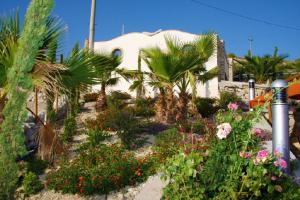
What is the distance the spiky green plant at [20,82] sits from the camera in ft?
14.0

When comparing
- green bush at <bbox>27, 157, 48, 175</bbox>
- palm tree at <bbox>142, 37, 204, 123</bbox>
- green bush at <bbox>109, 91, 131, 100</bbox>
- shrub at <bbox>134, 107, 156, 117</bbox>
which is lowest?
green bush at <bbox>27, 157, 48, 175</bbox>

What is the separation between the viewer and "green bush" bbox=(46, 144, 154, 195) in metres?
7.04

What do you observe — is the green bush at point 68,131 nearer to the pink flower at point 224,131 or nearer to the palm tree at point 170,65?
the palm tree at point 170,65

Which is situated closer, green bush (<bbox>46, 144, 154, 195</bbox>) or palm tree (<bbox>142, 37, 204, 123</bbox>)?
green bush (<bbox>46, 144, 154, 195</bbox>)

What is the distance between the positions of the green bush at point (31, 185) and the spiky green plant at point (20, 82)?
125 inches

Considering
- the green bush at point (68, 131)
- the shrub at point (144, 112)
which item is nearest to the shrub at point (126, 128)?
the green bush at point (68, 131)

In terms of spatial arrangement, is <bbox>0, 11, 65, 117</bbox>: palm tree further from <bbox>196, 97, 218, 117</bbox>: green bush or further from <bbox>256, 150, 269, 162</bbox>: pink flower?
<bbox>196, 97, 218, 117</bbox>: green bush

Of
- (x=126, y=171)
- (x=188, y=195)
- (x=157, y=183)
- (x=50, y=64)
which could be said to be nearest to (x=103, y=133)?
(x=126, y=171)

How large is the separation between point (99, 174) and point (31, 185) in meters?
1.42

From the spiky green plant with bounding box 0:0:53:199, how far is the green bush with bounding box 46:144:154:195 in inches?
109

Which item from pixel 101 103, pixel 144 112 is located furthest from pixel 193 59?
pixel 101 103

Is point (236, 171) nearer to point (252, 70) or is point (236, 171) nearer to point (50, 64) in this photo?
point (50, 64)

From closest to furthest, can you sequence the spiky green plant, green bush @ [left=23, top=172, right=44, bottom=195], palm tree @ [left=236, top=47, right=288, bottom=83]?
the spiky green plant, green bush @ [left=23, top=172, right=44, bottom=195], palm tree @ [left=236, top=47, right=288, bottom=83]

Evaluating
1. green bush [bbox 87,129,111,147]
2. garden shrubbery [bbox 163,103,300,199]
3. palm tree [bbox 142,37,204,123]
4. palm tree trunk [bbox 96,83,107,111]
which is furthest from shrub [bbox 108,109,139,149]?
garden shrubbery [bbox 163,103,300,199]
